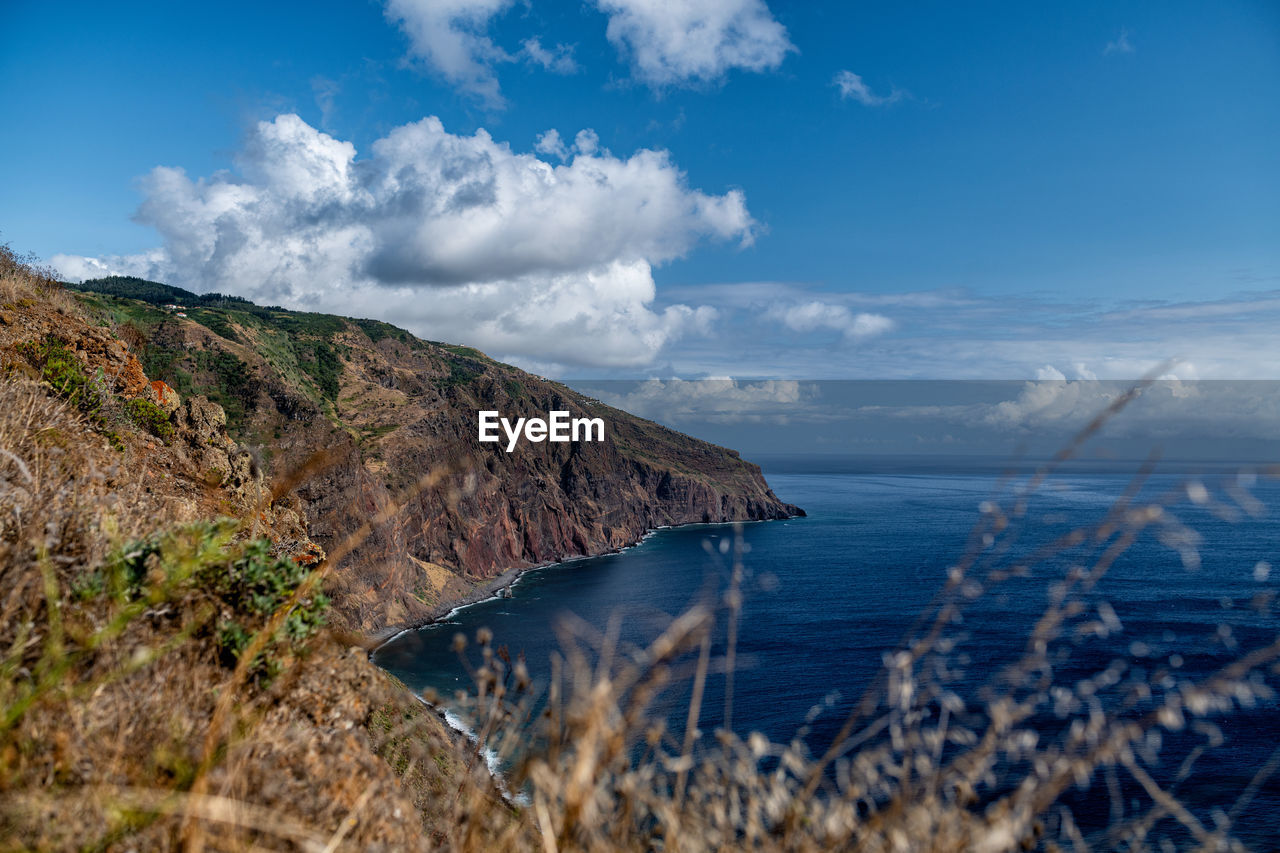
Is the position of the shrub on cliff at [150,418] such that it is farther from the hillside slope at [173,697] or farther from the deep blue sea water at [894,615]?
the deep blue sea water at [894,615]

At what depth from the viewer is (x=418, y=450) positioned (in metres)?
90.3

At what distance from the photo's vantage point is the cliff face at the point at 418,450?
2761 inches

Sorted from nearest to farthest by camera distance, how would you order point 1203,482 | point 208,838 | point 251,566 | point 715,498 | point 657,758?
point 208,838 → point 1203,482 → point 657,758 → point 251,566 → point 715,498

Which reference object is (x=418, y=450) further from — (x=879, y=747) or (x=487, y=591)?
(x=879, y=747)

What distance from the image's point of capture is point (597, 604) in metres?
81.4

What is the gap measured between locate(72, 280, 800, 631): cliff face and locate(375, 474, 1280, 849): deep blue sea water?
743cm

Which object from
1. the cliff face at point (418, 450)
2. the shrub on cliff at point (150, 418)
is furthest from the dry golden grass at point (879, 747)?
the cliff face at point (418, 450)

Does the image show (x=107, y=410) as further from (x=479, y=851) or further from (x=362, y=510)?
(x=362, y=510)

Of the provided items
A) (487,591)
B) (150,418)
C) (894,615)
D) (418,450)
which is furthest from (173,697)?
(487,591)

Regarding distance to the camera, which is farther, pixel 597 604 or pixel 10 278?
pixel 597 604

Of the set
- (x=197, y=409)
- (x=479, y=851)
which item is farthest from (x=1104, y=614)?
(x=197, y=409)

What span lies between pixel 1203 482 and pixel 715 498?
5939 inches

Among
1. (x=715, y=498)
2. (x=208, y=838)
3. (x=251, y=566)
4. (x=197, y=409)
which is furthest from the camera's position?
(x=715, y=498)

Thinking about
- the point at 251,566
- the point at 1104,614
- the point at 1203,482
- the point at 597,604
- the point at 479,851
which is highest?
the point at 1203,482
